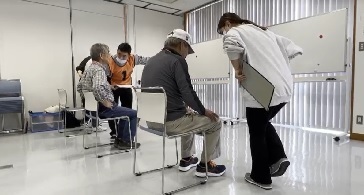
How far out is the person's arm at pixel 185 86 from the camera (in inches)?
71.3

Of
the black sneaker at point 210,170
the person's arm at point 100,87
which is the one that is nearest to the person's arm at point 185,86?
the black sneaker at point 210,170

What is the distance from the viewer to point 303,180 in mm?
1988

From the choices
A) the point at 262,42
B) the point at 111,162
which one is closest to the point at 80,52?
the point at 111,162

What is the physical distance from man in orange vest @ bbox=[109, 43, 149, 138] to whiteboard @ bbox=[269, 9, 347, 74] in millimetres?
2527

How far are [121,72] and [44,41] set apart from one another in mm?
2397

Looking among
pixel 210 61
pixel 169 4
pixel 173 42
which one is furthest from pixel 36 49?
pixel 173 42

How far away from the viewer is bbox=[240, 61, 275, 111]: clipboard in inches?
65.2

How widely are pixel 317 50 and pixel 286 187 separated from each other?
8.50ft

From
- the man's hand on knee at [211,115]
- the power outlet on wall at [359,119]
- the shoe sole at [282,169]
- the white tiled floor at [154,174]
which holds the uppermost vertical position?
the man's hand on knee at [211,115]

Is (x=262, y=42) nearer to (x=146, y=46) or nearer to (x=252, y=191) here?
(x=252, y=191)

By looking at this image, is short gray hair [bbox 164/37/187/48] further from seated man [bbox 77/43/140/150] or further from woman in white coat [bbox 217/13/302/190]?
seated man [bbox 77/43/140/150]

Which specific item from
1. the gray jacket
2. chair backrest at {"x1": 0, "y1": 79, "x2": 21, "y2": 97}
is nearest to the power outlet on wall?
the gray jacket

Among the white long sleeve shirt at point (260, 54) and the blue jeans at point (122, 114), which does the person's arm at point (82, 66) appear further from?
the white long sleeve shirt at point (260, 54)

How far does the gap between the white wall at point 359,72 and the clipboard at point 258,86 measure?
253cm
